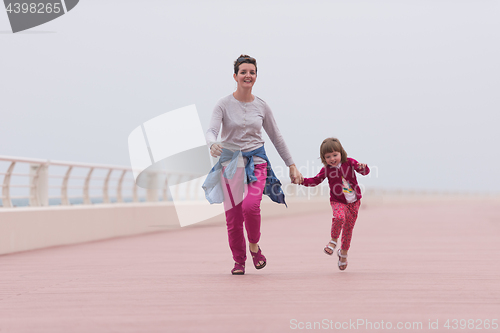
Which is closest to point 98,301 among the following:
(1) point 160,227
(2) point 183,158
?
(1) point 160,227

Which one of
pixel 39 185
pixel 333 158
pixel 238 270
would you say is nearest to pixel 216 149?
pixel 333 158

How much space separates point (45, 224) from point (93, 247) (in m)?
0.82

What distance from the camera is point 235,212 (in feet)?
24.1

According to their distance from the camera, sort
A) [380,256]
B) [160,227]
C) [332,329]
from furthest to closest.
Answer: [160,227], [380,256], [332,329]

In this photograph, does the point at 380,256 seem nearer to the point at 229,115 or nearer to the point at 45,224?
the point at 229,115

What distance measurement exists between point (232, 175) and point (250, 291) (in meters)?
1.50

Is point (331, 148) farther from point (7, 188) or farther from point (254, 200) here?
point (7, 188)

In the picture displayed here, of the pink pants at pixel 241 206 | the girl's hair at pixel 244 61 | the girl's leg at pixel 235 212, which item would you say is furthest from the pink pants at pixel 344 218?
the girl's hair at pixel 244 61

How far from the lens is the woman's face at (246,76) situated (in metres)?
7.18

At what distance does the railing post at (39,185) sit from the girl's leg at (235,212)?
5796 millimetres

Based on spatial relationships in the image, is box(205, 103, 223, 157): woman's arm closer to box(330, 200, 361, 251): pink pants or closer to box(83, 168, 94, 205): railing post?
box(330, 200, 361, 251): pink pants

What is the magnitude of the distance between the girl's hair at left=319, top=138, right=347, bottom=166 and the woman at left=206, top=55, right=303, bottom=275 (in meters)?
0.30

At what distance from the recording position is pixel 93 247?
39.1ft

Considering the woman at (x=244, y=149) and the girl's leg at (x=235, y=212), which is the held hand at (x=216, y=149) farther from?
the girl's leg at (x=235, y=212)
